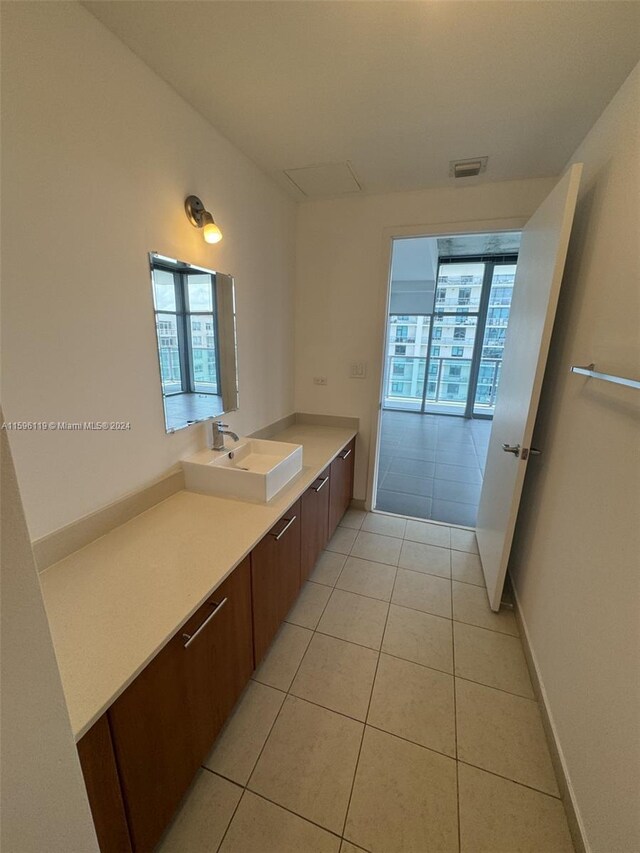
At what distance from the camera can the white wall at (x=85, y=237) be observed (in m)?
0.98

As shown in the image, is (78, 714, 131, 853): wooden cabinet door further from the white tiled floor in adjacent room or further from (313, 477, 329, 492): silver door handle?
(313, 477, 329, 492): silver door handle

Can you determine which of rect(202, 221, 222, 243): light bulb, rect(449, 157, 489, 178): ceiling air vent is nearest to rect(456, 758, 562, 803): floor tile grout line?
rect(202, 221, 222, 243): light bulb

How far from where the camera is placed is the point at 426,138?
1.74 meters

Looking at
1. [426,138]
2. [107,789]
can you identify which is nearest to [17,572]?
[107,789]

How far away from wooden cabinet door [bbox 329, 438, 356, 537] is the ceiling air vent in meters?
1.86

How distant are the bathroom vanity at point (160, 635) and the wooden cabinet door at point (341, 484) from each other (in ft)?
2.34

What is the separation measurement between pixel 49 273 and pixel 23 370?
0.31m

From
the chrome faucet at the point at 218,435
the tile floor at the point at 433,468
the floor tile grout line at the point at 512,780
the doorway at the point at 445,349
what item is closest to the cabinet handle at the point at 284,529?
the chrome faucet at the point at 218,435

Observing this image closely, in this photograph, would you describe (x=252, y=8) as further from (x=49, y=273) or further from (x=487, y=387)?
(x=487, y=387)

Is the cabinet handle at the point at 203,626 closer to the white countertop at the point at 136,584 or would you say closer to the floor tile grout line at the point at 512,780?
the white countertop at the point at 136,584

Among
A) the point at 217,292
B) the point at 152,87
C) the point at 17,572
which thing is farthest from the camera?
the point at 217,292

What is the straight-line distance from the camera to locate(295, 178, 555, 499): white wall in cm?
227

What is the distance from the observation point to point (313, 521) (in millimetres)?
2023

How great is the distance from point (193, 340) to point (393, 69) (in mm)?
1377
